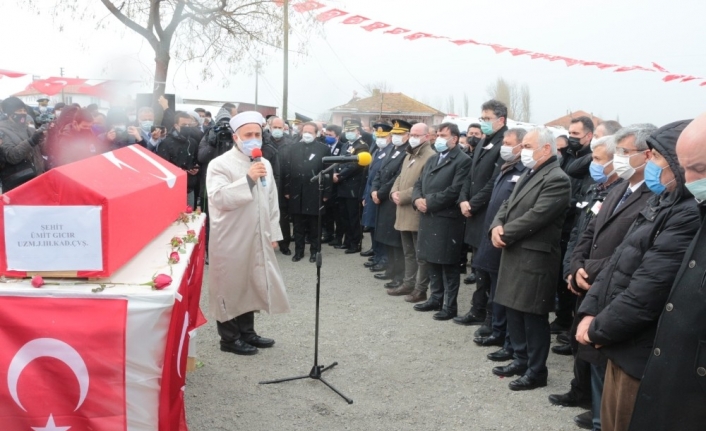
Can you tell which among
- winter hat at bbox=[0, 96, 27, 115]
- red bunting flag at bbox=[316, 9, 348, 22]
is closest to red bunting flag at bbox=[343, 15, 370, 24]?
red bunting flag at bbox=[316, 9, 348, 22]

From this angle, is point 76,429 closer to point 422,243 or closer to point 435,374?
point 435,374

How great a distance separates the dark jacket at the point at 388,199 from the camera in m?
8.07

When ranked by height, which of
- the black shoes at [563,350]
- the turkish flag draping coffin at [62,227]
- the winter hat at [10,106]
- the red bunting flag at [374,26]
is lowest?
the black shoes at [563,350]

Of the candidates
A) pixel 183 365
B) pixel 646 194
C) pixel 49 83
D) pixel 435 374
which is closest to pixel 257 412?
pixel 183 365

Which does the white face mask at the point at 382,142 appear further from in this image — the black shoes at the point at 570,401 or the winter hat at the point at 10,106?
the black shoes at the point at 570,401

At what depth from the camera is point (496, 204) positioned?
5.64 metres

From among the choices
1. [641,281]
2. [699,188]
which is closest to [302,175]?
[641,281]

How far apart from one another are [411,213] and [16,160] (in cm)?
463

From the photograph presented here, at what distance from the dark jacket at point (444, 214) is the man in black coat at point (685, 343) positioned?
13.6 ft

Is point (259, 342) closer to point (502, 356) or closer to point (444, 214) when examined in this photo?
point (502, 356)

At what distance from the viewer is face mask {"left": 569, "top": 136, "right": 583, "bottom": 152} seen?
256 inches

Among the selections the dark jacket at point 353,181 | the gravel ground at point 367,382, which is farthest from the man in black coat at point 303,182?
the gravel ground at point 367,382

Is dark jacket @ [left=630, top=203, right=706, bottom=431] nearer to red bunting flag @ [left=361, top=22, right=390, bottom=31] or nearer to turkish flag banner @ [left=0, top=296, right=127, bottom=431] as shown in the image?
turkish flag banner @ [left=0, top=296, right=127, bottom=431]

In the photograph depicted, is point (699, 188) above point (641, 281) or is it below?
above
